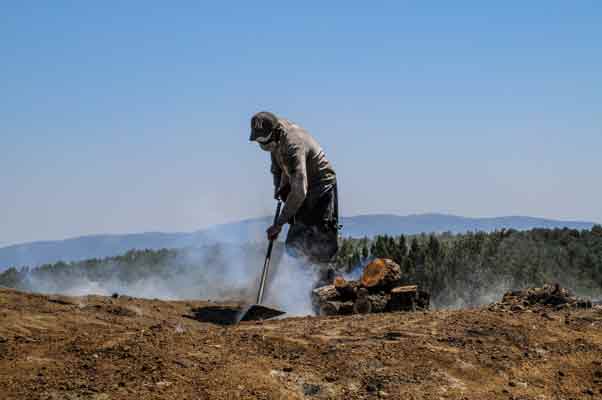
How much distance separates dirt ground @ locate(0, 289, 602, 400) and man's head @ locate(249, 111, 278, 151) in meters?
2.41

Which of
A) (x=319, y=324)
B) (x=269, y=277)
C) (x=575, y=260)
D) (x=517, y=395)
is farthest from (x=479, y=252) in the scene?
(x=517, y=395)

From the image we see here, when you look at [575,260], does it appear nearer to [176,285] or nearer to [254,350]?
[176,285]

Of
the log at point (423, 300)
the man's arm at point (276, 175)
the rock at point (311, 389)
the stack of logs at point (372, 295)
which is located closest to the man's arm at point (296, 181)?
the man's arm at point (276, 175)

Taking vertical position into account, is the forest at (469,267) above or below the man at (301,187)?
below

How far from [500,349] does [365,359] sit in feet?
4.28

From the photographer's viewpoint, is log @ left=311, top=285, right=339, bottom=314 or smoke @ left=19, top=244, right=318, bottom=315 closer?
log @ left=311, top=285, right=339, bottom=314

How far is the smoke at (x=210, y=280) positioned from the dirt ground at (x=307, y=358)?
6.30 ft

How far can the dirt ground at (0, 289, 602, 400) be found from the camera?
454cm

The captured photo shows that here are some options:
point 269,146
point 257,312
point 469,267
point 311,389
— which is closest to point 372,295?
point 257,312

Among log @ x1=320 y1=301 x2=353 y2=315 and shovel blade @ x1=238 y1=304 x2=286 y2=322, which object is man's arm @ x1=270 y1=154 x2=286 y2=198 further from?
shovel blade @ x1=238 y1=304 x2=286 y2=322

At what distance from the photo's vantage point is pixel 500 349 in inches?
232

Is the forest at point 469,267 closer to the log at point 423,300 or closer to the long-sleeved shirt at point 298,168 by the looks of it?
the long-sleeved shirt at point 298,168

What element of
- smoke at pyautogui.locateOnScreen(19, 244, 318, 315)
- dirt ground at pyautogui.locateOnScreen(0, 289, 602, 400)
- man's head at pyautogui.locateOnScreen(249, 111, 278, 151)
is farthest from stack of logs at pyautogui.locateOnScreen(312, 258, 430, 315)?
man's head at pyautogui.locateOnScreen(249, 111, 278, 151)

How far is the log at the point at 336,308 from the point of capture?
27.8ft
